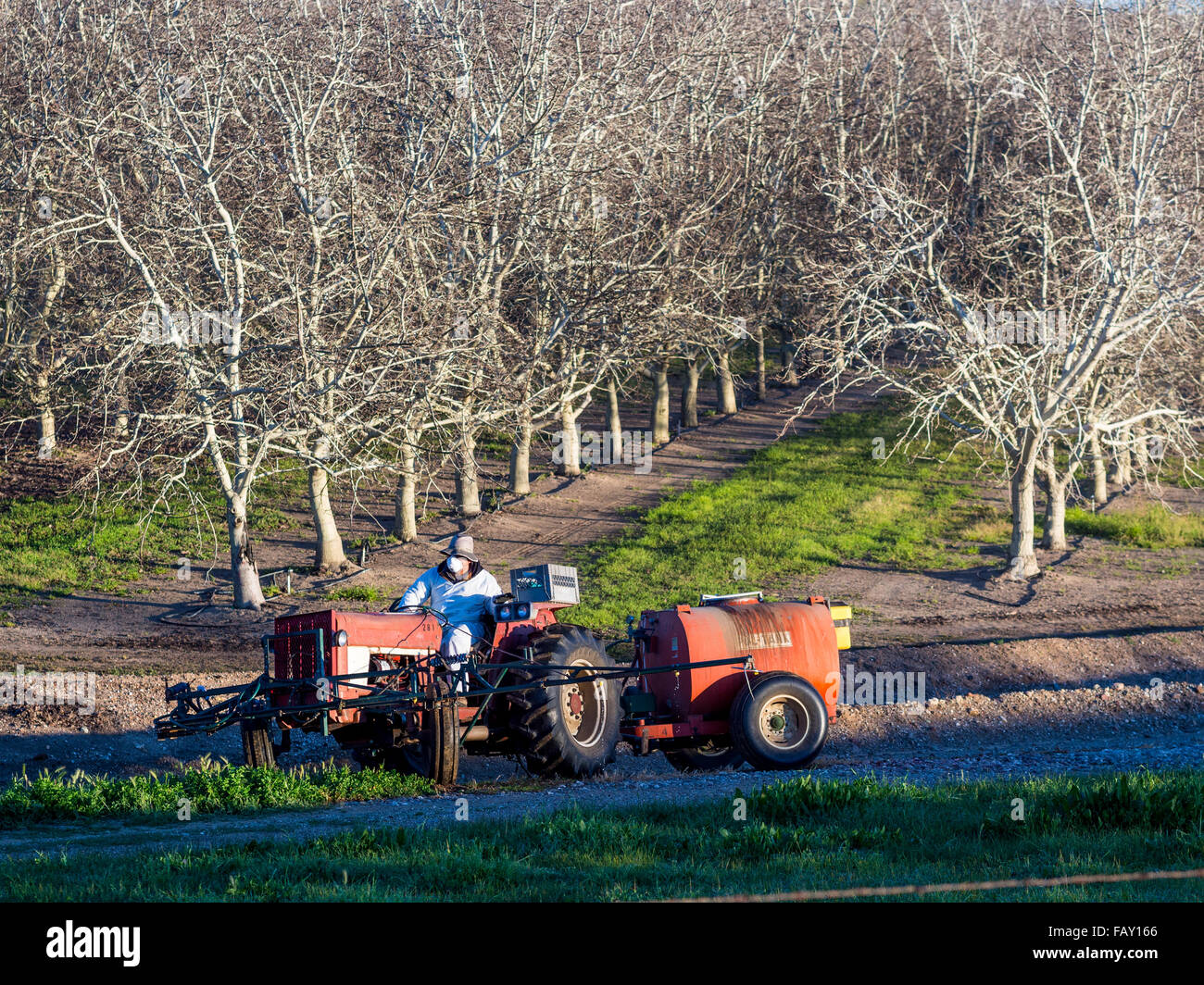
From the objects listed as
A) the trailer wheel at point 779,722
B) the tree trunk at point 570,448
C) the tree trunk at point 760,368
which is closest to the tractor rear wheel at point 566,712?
the trailer wheel at point 779,722

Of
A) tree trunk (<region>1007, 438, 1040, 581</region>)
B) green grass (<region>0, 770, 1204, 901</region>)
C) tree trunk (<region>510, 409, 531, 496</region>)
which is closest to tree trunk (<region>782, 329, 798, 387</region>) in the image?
tree trunk (<region>510, 409, 531, 496</region>)

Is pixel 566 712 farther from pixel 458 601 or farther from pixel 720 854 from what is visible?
pixel 720 854

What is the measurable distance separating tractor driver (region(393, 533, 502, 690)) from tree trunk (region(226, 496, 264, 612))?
439 inches

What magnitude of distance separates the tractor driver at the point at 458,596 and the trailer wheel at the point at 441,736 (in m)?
0.83

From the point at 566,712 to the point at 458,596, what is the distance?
5.00 ft

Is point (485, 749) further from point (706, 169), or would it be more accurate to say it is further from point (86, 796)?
point (706, 169)

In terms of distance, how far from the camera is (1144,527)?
29594 mm

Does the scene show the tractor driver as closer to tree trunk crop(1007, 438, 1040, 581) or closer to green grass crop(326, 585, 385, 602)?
green grass crop(326, 585, 385, 602)

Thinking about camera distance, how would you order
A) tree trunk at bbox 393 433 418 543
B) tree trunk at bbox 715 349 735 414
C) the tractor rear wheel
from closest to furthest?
the tractor rear wheel
tree trunk at bbox 393 433 418 543
tree trunk at bbox 715 349 735 414

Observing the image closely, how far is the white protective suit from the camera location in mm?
11867

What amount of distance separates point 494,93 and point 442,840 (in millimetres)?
23690

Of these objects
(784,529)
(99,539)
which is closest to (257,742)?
(99,539)

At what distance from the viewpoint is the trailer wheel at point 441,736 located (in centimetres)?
1088

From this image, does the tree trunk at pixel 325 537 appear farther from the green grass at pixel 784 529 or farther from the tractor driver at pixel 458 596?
the tractor driver at pixel 458 596
